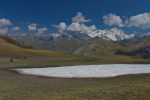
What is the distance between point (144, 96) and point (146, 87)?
575cm

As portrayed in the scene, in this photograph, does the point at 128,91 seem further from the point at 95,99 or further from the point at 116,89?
the point at 95,99

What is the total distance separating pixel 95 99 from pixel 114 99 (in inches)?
75.0

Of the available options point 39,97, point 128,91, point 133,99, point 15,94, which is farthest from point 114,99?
point 15,94

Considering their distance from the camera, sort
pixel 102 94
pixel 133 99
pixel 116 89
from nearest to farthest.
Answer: pixel 133 99 → pixel 102 94 → pixel 116 89

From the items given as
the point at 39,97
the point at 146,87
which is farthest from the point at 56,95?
the point at 146,87

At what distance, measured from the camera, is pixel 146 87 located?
36.0 metres

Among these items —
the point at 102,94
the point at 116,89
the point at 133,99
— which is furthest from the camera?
the point at 116,89

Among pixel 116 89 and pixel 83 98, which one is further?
pixel 116 89

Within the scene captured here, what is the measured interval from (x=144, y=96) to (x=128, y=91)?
3228 mm

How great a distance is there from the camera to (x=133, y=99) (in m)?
29.3

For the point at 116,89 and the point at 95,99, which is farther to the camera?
the point at 116,89

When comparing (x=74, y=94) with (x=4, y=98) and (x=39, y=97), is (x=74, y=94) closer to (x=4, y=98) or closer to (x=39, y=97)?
(x=39, y=97)

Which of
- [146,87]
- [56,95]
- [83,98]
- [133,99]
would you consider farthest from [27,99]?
[146,87]

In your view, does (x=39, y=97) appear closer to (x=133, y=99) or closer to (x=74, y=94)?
(x=74, y=94)
